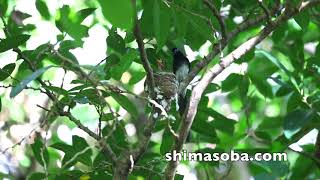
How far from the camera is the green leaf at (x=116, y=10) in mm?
689

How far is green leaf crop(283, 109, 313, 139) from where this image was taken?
153 cm

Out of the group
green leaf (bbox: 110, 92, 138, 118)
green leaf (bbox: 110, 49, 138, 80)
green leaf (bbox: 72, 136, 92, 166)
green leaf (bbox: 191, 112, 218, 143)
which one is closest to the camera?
green leaf (bbox: 110, 92, 138, 118)

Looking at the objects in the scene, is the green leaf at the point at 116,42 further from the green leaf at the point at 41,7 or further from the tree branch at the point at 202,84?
the green leaf at the point at 41,7

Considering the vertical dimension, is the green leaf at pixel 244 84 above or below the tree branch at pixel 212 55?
above

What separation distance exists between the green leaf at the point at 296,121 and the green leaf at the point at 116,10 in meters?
0.95

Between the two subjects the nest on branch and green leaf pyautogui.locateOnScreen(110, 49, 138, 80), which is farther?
green leaf pyautogui.locateOnScreen(110, 49, 138, 80)

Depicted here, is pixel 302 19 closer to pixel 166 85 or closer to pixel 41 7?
pixel 166 85

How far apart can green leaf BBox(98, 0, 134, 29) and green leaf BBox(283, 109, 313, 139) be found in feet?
3.12

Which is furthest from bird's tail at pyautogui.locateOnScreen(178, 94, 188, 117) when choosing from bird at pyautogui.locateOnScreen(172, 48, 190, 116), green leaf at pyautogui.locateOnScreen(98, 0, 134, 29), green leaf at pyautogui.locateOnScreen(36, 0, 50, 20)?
green leaf at pyautogui.locateOnScreen(98, 0, 134, 29)

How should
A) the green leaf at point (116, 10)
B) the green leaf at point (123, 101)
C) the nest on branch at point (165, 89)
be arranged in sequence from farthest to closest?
the nest on branch at point (165, 89) < the green leaf at point (123, 101) < the green leaf at point (116, 10)

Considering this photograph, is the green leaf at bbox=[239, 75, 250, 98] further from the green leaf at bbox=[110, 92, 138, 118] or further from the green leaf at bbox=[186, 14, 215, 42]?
the green leaf at bbox=[110, 92, 138, 118]

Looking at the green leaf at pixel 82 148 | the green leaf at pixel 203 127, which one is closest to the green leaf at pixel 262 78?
the green leaf at pixel 203 127

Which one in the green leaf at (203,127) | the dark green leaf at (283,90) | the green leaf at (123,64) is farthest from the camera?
the dark green leaf at (283,90)

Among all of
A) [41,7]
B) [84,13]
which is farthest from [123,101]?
[41,7]
